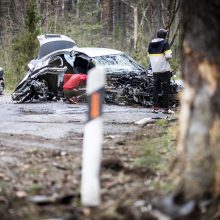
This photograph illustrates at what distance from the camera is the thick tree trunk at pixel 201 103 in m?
4.01

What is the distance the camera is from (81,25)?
147 feet

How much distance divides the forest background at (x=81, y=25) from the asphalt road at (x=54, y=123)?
6.98 metres

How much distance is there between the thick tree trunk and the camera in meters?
4.01

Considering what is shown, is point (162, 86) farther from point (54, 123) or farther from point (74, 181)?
point (74, 181)

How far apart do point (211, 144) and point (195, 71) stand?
24.0 inches

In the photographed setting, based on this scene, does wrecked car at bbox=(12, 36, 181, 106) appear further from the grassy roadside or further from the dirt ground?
the grassy roadside

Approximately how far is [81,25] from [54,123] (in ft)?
115

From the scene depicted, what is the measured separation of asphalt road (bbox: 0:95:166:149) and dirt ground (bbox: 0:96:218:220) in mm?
16

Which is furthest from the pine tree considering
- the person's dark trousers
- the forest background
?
the person's dark trousers

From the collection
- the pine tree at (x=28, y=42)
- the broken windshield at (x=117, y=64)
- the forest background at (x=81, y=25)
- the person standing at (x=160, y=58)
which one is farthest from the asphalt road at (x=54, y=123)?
the pine tree at (x=28, y=42)

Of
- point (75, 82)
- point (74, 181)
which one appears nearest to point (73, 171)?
point (74, 181)

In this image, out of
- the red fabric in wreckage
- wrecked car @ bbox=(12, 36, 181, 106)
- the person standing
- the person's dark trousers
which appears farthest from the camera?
the red fabric in wreckage

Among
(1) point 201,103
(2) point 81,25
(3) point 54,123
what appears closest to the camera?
(1) point 201,103

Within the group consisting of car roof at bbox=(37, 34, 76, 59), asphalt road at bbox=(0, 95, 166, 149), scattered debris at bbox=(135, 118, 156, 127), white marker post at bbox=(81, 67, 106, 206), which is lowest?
asphalt road at bbox=(0, 95, 166, 149)
